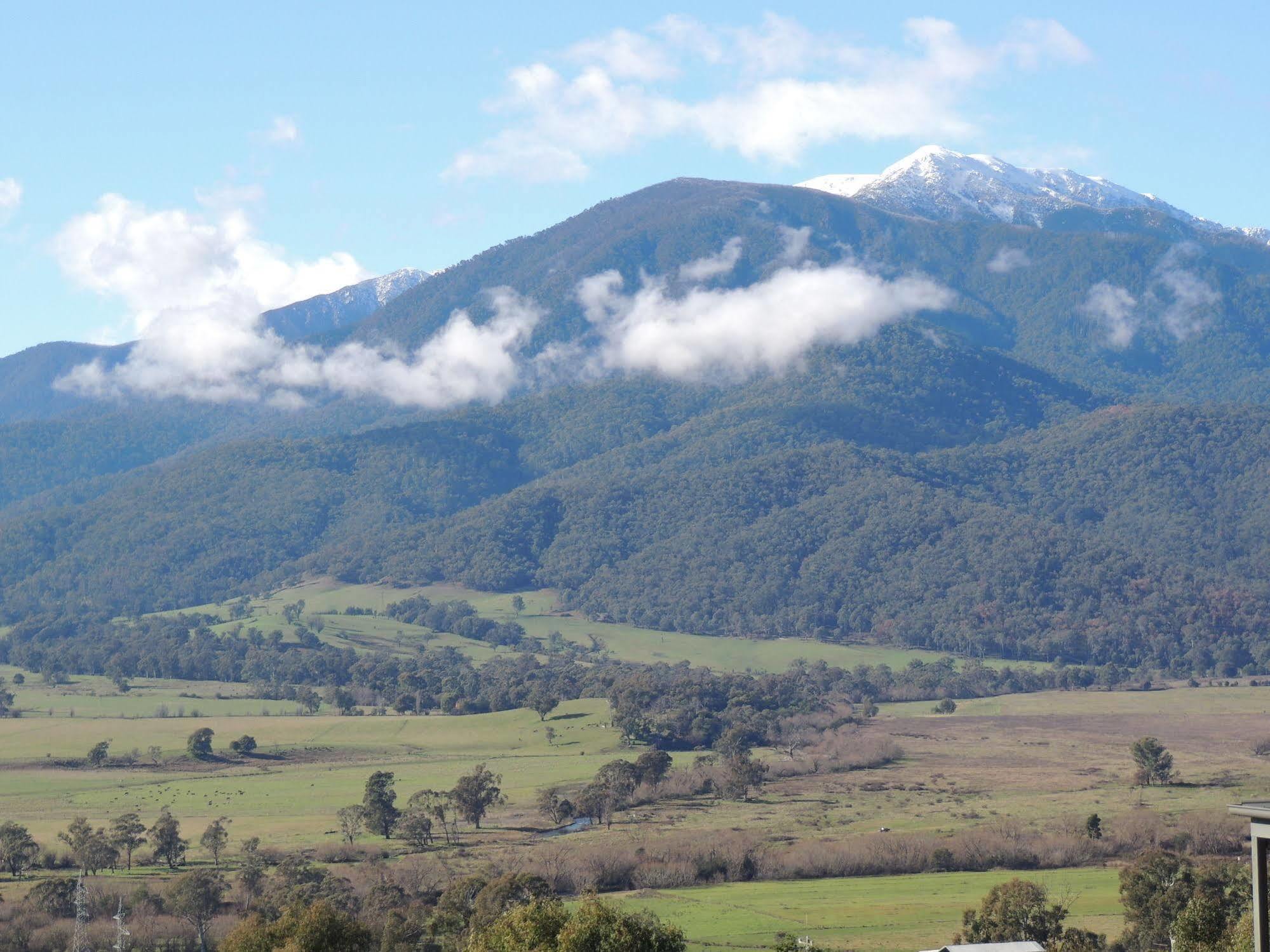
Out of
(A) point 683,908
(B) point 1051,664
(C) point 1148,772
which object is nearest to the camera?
(A) point 683,908

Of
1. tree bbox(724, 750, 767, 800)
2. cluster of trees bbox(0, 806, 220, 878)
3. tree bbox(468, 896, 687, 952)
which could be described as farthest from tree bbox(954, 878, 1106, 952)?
tree bbox(724, 750, 767, 800)

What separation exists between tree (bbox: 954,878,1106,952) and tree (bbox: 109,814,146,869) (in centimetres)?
4465

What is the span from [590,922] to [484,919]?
20763 mm

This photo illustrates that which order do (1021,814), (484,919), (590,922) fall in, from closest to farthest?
(590,922), (484,919), (1021,814)

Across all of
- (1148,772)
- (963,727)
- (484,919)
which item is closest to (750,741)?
(963,727)

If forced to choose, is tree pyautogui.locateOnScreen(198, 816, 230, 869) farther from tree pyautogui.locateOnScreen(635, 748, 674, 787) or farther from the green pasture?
tree pyautogui.locateOnScreen(635, 748, 674, 787)

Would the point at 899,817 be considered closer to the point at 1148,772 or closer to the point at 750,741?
the point at 1148,772

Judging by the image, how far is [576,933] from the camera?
140 feet

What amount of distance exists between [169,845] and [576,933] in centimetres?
4845

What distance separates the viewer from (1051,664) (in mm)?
195500

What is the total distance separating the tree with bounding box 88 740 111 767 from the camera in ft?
393

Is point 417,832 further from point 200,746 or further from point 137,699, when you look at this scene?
point 137,699

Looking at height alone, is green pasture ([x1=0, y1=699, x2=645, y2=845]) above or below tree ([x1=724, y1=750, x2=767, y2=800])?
above

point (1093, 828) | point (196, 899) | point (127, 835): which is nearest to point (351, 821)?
point (127, 835)
